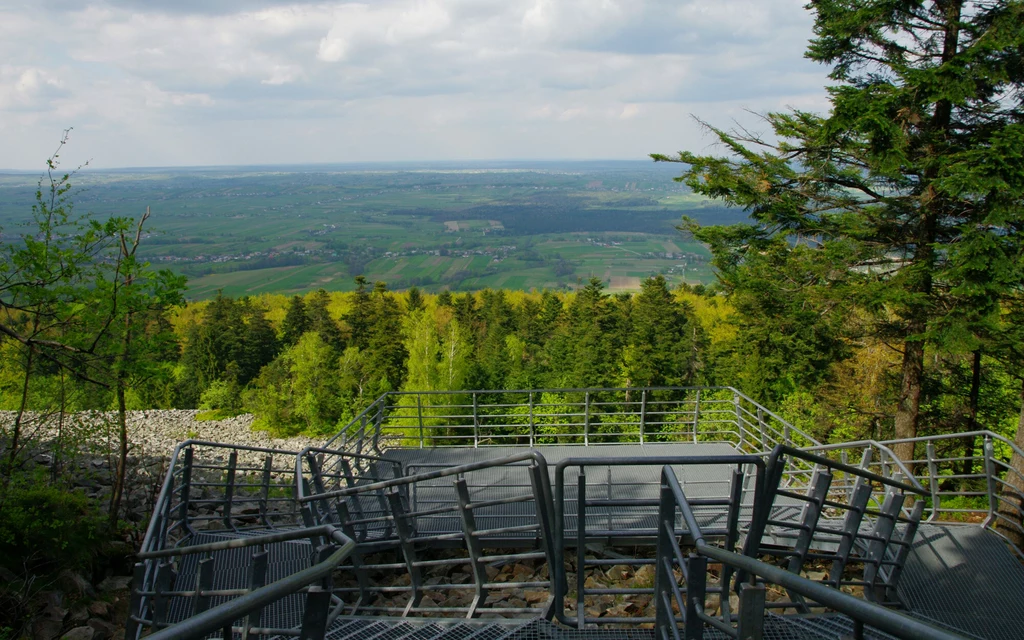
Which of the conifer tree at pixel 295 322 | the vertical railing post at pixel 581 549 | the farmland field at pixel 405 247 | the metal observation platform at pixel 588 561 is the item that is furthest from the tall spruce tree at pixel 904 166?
the farmland field at pixel 405 247

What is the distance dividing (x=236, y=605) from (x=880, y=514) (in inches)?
166

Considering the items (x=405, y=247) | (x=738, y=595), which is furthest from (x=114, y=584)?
(x=405, y=247)

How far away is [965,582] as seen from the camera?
5.45m

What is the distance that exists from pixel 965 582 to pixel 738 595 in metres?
4.36

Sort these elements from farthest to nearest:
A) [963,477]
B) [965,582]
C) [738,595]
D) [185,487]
Answer: [963,477] → [185,487] → [965,582] → [738,595]


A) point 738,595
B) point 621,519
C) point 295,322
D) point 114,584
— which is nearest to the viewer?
point 738,595

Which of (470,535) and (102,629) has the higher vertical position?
(470,535)

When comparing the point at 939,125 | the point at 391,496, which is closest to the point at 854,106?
the point at 939,125

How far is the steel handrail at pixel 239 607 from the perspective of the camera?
1385 mm

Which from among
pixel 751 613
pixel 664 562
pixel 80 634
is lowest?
pixel 80 634

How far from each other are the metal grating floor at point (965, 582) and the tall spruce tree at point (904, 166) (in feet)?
15.3

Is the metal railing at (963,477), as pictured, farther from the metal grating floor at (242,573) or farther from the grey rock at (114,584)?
the grey rock at (114,584)

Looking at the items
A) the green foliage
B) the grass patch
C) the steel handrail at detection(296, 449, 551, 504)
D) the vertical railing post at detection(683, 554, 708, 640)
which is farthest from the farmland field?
the vertical railing post at detection(683, 554, 708, 640)

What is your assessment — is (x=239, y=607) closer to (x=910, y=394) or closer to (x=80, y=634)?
(x=80, y=634)
